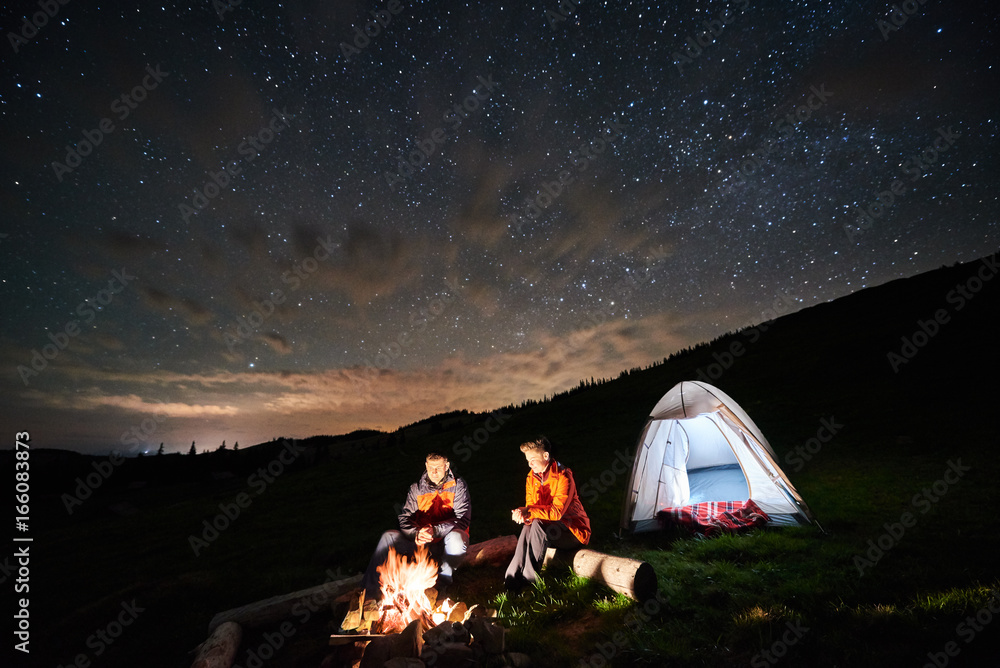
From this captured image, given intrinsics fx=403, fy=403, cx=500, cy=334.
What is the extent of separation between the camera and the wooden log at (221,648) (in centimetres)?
452

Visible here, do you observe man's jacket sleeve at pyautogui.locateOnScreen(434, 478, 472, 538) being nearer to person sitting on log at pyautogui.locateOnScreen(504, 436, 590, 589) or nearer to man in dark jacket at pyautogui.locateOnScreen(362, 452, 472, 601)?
man in dark jacket at pyautogui.locateOnScreen(362, 452, 472, 601)

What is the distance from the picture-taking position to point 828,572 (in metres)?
5.57

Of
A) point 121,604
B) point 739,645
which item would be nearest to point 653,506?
point 739,645

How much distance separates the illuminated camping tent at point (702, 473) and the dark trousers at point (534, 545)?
358 centimetres

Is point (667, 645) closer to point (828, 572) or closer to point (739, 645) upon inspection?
point (739, 645)

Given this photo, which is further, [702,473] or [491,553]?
[702,473]

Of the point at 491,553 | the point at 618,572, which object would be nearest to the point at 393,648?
the point at 618,572

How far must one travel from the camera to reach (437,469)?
6141mm

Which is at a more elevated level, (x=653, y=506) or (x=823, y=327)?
(x=823, y=327)

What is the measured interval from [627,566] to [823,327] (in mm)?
40266

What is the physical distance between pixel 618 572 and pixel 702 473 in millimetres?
6306

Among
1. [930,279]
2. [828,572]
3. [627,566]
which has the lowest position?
[828,572]

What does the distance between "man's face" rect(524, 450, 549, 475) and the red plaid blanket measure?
4.09 m

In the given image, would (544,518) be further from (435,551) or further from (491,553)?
(491,553)
